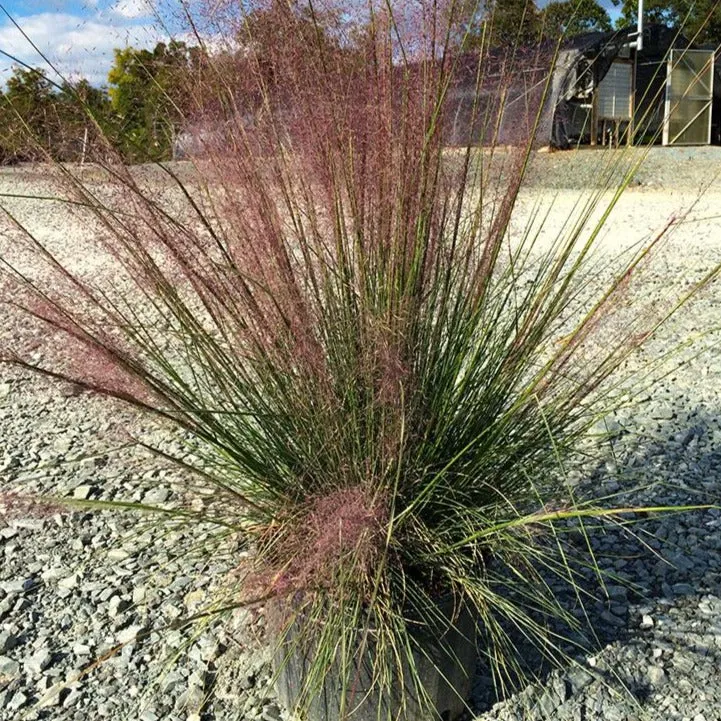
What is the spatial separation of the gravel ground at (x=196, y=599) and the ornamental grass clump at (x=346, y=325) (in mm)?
193

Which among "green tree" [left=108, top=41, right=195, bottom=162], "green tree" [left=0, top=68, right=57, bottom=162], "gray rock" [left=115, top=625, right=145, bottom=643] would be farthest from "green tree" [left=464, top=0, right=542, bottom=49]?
"gray rock" [left=115, top=625, right=145, bottom=643]

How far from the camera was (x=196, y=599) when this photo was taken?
2.12 m

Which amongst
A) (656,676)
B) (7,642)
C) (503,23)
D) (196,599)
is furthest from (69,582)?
(503,23)

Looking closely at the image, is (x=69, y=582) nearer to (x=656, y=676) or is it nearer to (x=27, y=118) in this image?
(x=27, y=118)

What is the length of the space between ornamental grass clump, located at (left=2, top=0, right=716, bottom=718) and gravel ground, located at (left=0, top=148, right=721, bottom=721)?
19 centimetres

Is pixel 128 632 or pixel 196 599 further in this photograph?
pixel 196 599

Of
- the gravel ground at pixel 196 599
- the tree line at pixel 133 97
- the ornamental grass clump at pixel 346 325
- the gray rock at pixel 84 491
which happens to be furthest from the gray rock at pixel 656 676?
the gray rock at pixel 84 491

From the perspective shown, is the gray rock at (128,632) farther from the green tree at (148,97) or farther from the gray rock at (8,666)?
the green tree at (148,97)

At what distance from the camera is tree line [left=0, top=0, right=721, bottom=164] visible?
1592 mm

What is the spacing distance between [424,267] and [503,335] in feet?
0.97

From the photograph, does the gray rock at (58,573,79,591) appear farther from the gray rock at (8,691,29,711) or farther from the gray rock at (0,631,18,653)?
the gray rock at (8,691,29,711)

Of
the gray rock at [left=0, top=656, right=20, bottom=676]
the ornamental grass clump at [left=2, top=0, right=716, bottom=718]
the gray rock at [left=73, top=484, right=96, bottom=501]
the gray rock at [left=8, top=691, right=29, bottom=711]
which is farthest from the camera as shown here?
the gray rock at [left=73, top=484, right=96, bottom=501]

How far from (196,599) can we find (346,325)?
3.03 ft

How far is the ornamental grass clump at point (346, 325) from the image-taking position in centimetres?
151
